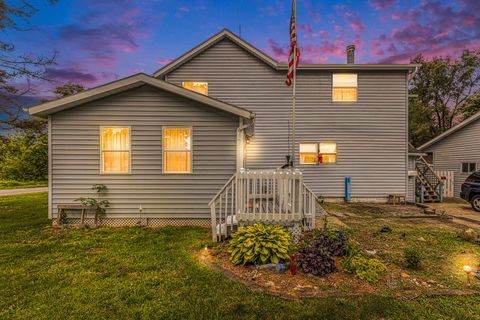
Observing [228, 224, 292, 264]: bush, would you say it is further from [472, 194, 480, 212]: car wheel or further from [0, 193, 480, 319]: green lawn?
[472, 194, 480, 212]: car wheel

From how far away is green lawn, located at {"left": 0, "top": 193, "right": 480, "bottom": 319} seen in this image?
2746mm

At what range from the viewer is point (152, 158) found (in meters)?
6.88

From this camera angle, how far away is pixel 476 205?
9.27 m

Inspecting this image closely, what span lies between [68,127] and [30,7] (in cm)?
411

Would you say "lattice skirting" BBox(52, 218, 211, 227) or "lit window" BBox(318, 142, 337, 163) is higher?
"lit window" BBox(318, 142, 337, 163)

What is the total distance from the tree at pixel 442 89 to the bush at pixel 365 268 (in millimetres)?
30296

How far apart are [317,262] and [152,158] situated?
5410 mm

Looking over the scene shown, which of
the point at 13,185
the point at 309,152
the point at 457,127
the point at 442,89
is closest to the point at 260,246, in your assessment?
the point at 309,152

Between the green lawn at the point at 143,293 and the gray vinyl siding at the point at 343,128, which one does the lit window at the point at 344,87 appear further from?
the green lawn at the point at 143,293

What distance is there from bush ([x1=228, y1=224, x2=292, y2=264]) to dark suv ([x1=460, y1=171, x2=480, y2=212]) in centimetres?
1018

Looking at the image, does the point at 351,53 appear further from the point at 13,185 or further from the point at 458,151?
the point at 13,185

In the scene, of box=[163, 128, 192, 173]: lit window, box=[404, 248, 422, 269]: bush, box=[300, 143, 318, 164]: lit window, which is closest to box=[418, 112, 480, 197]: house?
box=[300, 143, 318, 164]: lit window

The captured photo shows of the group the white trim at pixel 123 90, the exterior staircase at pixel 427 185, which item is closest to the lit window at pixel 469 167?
the exterior staircase at pixel 427 185

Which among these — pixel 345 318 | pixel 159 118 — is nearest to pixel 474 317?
pixel 345 318
